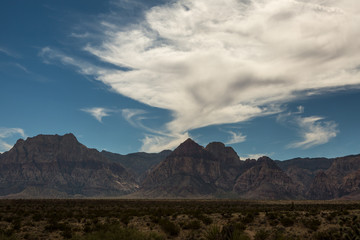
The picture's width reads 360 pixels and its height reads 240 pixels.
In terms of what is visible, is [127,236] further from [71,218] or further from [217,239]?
[71,218]

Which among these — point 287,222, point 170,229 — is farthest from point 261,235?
point 170,229

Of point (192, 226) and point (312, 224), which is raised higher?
point (192, 226)

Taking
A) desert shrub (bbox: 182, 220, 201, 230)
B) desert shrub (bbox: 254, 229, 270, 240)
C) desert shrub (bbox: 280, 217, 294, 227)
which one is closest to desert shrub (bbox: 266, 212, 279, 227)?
desert shrub (bbox: 280, 217, 294, 227)

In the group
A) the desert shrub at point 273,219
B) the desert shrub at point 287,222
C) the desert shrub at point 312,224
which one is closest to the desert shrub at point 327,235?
the desert shrub at point 312,224

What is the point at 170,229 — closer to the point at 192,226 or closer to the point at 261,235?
the point at 192,226

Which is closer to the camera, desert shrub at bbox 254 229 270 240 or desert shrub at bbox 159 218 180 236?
desert shrub at bbox 254 229 270 240

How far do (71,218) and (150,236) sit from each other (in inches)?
750

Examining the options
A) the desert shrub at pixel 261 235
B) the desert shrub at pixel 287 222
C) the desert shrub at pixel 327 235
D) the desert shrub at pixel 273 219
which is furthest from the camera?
the desert shrub at pixel 273 219

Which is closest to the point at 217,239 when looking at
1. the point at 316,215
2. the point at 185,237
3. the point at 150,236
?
the point at 150,236

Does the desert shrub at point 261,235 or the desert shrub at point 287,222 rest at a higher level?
the desert shrub at point 287,222

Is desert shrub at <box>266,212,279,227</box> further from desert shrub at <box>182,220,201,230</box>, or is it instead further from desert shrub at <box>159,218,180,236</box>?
desert shrub at <box>159,218,180,236</box>

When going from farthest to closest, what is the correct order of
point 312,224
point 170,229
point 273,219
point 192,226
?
point 273,219
point 312,224
point 192,226
point 170,229

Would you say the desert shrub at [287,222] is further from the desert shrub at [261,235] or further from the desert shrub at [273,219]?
the desert shrub at [261,235]

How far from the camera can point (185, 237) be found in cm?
2967
